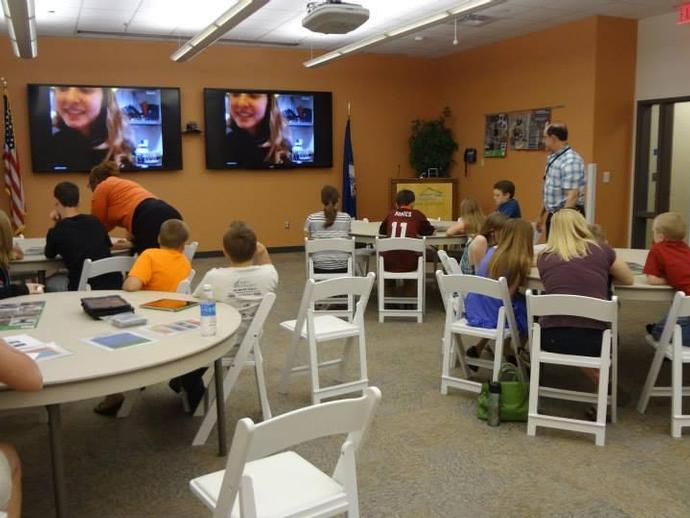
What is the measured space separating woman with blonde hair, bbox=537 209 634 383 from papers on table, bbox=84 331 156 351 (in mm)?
2028

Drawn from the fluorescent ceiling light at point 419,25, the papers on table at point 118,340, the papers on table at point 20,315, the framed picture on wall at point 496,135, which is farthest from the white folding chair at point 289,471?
the framed picture on wall at point 496,135

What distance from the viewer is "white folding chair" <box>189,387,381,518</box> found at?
153 cm

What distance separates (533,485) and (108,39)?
331 inches

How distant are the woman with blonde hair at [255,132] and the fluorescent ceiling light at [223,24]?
4.41 feet

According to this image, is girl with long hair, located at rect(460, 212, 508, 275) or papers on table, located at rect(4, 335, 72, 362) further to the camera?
girl with long hair, located at rect(460, 212, 508, 275)

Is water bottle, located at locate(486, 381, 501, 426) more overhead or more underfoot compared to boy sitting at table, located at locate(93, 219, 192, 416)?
more underfoot

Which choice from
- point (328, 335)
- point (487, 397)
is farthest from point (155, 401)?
point (487, 397)

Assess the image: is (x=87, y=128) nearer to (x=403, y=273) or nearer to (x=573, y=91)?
(x=403, y=273)

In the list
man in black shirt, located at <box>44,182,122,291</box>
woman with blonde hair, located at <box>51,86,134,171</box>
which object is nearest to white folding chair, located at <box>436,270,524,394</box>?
man in black shirt, located at <box>44,182,122,291</box>

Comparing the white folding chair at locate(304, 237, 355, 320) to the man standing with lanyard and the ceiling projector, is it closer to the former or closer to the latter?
the man standing with lanyard

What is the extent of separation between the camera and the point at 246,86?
980 centimetres

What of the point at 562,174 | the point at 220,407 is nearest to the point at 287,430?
the point at 220,407

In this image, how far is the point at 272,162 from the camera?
997cm

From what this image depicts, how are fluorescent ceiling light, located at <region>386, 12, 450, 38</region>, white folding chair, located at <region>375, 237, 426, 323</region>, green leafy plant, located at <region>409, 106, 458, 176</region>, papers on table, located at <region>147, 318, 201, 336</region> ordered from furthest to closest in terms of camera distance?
green leafy plant, located at <region>409, 106, 458, 176</region> < fluorescent ceiling light, located at <region>386, 12, 450, 38</region> < white folding chair, located at <region>375, 237, 426, 323</region> < papers on table, located at <region>147, 318, 201, 336</region>
